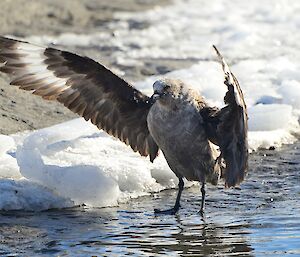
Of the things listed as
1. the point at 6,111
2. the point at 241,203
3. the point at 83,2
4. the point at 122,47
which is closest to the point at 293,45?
the point at 122,47

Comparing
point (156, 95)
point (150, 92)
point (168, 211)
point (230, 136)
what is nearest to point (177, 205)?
point (168, 211)

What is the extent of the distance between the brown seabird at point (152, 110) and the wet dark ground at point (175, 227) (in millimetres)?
255

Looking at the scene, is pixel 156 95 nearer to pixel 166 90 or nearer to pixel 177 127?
pixel 166 90

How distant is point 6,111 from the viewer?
963 centimetres

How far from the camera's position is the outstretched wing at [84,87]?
311 inches

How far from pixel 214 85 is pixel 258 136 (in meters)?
1.53

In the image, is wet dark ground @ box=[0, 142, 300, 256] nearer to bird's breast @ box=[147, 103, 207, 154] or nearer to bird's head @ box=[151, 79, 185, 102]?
bird's breast @ box=[147, 103, 207, 154]

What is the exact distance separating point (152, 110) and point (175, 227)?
1.02 metres

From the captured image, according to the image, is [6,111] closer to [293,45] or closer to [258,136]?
[258,136]

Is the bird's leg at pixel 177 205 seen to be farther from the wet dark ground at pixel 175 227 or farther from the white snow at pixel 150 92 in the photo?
the white snow at pixel 150 92

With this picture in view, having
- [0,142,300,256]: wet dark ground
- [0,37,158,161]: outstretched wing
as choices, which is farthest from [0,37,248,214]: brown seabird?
[0,142,300,256]: wet dark ground

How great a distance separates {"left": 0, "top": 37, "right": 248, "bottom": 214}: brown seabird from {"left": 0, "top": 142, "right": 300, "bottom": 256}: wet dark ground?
0.84 ft

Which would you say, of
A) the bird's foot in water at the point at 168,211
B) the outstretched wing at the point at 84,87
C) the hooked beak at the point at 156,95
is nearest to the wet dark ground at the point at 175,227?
the bird's foot in water at the point at 168,211

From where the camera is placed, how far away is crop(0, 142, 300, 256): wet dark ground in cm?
618
